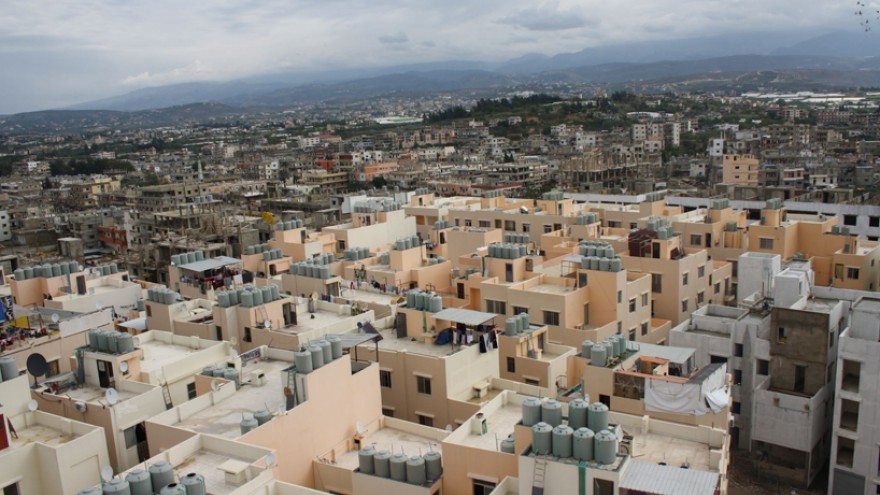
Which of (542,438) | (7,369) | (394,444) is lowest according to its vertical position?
(394,444)

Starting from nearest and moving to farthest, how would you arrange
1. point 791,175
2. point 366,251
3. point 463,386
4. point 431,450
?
point 431,450
point 463,386
point 366,251
point 791,175

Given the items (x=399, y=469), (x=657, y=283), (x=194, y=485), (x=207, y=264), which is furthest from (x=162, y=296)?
(x=657, y=283)

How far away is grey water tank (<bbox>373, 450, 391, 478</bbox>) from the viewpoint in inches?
663

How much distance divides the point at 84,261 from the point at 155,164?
14028 cm

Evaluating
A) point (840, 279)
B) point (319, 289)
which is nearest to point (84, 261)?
point (319, 289)

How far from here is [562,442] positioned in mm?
14125

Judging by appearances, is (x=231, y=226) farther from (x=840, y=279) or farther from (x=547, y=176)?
(x=547, y=176)

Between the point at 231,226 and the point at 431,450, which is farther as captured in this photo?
the point at 231,226

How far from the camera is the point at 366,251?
40812 millimetres

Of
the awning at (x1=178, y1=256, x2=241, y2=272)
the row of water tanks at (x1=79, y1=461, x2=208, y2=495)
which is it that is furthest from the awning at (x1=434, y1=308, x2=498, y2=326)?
the awning at (x1=178, y1=256, x2=241, y2=272)

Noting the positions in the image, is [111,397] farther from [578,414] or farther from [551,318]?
[551,318]

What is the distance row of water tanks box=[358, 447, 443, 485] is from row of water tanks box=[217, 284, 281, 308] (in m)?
11.5

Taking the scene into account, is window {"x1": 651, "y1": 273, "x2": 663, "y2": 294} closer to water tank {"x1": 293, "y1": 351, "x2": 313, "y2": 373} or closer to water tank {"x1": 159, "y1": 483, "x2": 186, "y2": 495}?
water tank {"x1": 293, "y1": 351, "x2": 313, "y2": 373}

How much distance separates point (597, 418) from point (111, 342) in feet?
51.3
